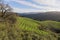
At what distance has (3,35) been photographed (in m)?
8.71

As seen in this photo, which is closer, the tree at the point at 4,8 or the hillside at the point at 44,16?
the tree at the point at 4,8

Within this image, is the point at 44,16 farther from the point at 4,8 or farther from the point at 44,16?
the point at 4,8

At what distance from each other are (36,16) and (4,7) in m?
8.31

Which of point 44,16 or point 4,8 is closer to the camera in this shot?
point 4,8

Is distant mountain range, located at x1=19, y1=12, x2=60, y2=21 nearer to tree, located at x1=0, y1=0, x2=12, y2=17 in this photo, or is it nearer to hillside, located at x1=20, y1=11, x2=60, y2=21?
hillside, located at x1=20, y1=11, x2=60, y2=21

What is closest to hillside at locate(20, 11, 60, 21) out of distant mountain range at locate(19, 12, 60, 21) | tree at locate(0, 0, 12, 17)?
distant mountain range at locate(19, 12, 60, 21)

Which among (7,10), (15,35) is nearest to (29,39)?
(15,35)

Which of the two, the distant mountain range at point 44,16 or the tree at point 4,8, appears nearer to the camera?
the tree at point 4,8

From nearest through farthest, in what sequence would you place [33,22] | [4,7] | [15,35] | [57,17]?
[15,35] < [4,7] < [33,22] < [57,17]

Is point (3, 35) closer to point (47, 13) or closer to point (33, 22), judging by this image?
point (33, 22)

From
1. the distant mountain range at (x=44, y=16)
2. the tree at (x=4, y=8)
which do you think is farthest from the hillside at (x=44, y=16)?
the tree at (x=4, y=8)

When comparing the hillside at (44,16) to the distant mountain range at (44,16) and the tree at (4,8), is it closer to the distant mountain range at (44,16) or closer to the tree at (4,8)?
the distant mountain range at (44,16)

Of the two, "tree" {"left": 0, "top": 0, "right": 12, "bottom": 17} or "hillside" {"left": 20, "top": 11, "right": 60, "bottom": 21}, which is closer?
"tree" {"left": 0, "top": 0, "right": 12, "bottom": 17}

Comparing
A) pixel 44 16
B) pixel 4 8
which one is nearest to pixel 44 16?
pixel 44 16
